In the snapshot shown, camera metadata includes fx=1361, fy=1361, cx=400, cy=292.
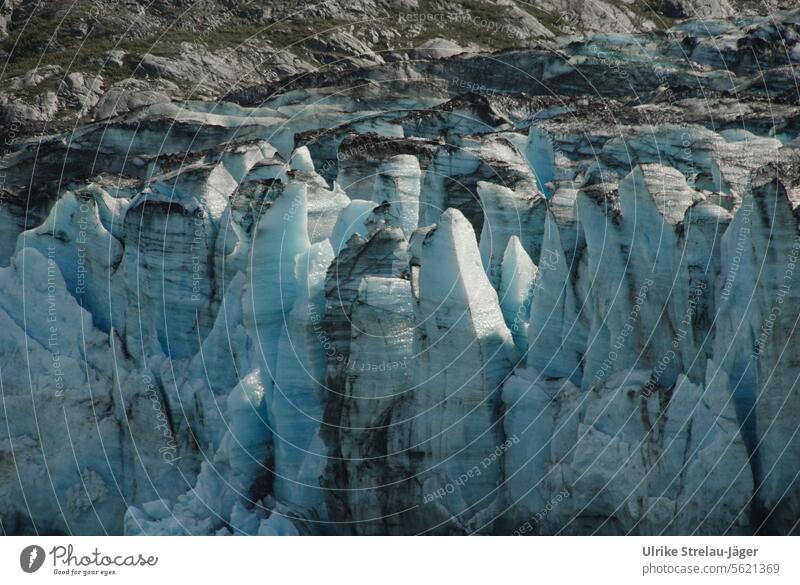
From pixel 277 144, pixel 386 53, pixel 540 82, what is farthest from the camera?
pixel 386 53

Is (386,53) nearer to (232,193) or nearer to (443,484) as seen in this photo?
(232,193)

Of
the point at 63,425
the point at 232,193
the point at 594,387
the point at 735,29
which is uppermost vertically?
the point at 735,29

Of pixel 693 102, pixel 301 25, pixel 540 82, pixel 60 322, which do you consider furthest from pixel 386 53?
pixel 60 322

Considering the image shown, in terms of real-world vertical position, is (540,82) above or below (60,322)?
above

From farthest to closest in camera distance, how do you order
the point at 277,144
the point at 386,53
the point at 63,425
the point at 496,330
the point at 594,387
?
the point at 386,53 < the point at 277,144 < the point at 63,425 < the point at 496,330 < the point at 594,387

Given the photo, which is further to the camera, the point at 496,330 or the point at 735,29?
the point at 735,29

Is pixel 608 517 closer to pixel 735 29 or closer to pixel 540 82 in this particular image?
pixel 540 82
